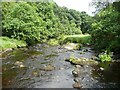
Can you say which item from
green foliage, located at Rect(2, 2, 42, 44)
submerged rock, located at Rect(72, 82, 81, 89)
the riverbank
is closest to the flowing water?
submerged rock, located at Rect(72, 82, 81, 89)

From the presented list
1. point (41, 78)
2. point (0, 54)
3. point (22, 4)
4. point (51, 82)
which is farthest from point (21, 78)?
point (22, 4)

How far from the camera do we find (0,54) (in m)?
23.1

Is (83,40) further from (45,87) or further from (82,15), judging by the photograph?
(82,15)

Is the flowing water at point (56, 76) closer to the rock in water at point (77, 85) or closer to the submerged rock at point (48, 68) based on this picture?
the submerged rock at point (48, 68)

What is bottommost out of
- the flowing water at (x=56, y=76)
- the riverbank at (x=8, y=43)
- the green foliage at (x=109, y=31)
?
the flowing water at (x=56, y=76)

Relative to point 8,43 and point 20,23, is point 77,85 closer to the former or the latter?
point 8,43

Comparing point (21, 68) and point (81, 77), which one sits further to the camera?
point (21, 68)

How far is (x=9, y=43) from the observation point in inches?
1083

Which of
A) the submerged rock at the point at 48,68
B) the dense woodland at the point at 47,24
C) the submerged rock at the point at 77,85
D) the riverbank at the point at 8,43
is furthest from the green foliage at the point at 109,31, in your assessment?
the riverbank at the point at 8,43

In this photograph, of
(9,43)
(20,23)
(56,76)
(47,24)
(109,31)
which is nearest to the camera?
(56,76)

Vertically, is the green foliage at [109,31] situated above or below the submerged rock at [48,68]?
above

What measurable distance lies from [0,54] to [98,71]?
12307 mm

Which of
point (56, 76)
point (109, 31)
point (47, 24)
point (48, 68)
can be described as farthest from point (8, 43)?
point (47, 24)

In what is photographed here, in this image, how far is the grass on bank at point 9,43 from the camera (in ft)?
85.7
